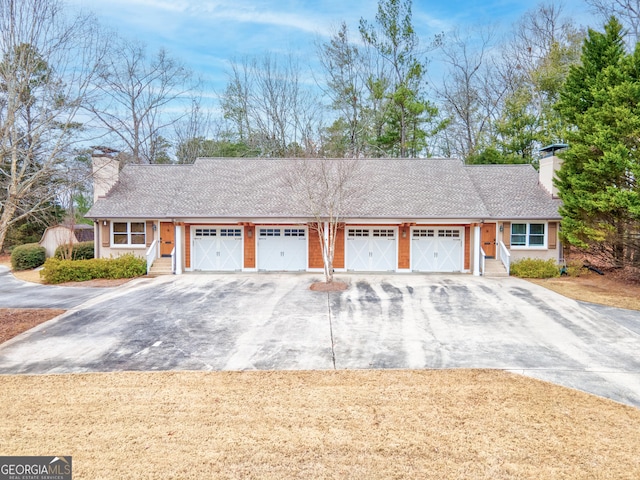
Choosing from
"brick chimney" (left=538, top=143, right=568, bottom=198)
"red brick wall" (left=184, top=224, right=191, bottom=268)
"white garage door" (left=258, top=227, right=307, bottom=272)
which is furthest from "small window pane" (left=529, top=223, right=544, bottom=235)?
"red brick wall" (left=184, top=224, right=191, bottom=268)

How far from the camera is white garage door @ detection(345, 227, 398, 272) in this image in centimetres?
1873

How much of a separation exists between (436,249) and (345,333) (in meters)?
10.2

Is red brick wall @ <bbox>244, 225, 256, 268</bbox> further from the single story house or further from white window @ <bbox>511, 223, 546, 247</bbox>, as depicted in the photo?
white window @ <bbox>511, 223, 546, 247</bbox>

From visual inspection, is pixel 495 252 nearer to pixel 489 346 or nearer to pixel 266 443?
pixel 489 346

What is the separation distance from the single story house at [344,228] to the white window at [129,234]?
0.05m

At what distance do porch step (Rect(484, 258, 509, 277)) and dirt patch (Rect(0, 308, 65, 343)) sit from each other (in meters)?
16.5

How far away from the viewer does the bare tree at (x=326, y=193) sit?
16328 mm

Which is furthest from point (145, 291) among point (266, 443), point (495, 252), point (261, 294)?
point (495, 252)

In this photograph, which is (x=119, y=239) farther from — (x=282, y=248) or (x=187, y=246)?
(x=282, y=248)

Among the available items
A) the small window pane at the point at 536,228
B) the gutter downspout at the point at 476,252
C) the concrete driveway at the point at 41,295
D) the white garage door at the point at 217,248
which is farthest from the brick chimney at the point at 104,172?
the small window pane at the point at 536,228

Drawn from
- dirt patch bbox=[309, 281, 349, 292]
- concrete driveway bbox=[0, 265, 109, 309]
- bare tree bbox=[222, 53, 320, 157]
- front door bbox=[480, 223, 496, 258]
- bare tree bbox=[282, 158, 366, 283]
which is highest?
bare tree bbox=[222, 53, 320, 157]

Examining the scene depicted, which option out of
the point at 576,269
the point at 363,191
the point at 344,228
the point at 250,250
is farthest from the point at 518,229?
the point at 250,250

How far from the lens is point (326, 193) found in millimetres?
16828

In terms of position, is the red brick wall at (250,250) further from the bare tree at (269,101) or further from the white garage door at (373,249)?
the bare tree at (269,101)
